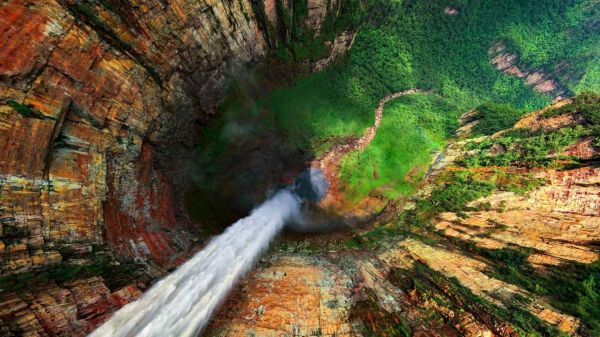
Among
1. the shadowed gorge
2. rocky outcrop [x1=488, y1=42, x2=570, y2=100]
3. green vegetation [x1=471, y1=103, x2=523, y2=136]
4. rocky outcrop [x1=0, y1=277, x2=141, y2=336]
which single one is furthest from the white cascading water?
rocky outcrop [x1=488, y1=42, x2=570, y2=100]

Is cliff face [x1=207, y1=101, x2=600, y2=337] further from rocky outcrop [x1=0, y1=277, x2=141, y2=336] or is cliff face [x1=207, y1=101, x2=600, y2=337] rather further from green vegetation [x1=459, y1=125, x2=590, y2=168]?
rocky outcrop [x1=0, y1=277, x2=141, y2=336]

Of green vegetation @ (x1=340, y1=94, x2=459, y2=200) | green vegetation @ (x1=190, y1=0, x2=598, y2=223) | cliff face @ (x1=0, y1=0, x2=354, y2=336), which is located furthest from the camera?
green vegetation @ (x1=340, y1=94, x2=459, y2=200)

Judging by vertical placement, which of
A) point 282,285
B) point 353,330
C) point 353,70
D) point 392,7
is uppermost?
point 392,7

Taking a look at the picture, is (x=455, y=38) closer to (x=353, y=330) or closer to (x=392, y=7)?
(x=392, y=7)

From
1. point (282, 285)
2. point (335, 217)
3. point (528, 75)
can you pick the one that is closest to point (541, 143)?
point (335, 217)

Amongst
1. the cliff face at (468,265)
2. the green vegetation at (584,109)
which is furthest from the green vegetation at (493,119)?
the cliff face at (468,265)
